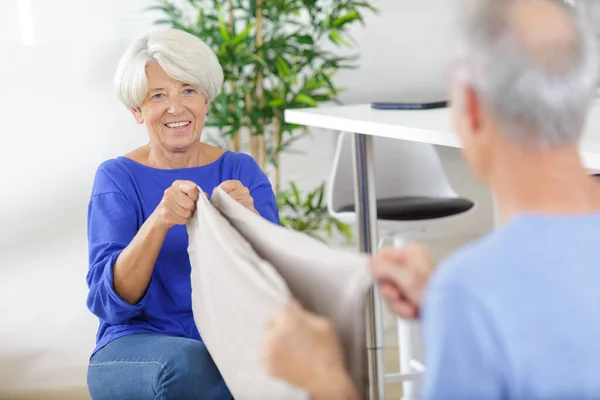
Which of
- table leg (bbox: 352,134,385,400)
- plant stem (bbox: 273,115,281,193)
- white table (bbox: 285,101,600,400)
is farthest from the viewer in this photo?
plant stem (bbox: 273,115,281,193)

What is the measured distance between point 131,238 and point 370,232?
123cm

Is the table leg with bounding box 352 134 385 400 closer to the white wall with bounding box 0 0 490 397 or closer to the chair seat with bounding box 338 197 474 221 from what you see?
the chair seat with bounding box 338 197 474 221

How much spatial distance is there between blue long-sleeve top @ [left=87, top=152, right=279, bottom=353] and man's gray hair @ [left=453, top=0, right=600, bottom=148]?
3.80 ft

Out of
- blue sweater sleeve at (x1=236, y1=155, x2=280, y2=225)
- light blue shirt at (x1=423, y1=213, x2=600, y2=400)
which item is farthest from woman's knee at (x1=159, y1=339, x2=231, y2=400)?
light blue shirt at (x1=423, y1=213, x2=600, y2=400)

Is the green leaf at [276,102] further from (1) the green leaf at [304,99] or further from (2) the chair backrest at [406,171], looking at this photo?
(2) the chair backrest at [406,171]

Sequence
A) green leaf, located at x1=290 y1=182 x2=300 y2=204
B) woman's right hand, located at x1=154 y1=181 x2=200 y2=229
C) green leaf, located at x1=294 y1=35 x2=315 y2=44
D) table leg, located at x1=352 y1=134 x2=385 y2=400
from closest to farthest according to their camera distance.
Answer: woman's right hand, located at x1=154 y1=181 x2=200 y2=229 < table leg, located at x1=352 y1=134 x2=385 y2=400 < green leaf, located at x1=294 y1=35 x2=315 y2=44 < green leaf, located at x1=290 y1=182 x2=300 y2=204

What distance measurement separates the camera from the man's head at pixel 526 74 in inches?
36.5

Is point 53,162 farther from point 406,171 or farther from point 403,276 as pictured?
point 403,276

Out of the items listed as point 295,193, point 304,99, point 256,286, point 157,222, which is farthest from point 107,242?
point 295,193

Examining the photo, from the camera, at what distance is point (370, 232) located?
3.13m

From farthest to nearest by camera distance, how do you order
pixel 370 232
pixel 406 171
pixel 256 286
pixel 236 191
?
pixel 406 171 → pixel 370 232 → pixel 236 191 → pixel 256 286

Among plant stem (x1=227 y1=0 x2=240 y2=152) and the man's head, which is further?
plant stem (x1=227 y1=0 x2=240 y2=152)

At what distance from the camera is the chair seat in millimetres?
3439

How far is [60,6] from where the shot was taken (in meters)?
4.07
